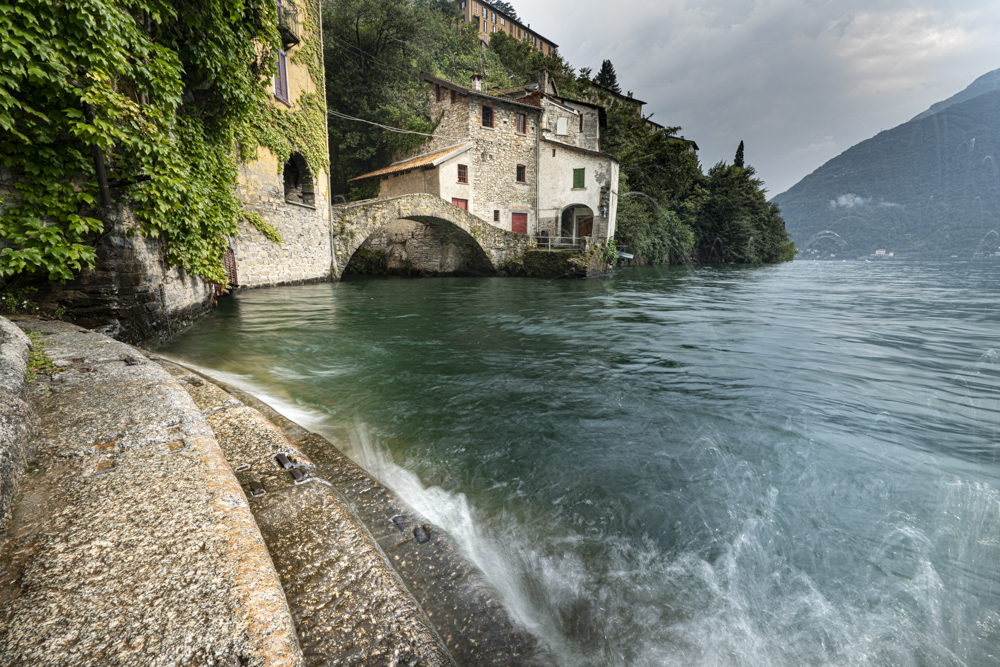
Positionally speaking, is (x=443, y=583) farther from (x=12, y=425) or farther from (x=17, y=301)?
(x=17, y=301)

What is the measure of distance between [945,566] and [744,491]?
95 centimetres

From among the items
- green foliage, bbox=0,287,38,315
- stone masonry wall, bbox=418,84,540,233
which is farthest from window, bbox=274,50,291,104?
stone masonry wall, bbox=418,84,540,233

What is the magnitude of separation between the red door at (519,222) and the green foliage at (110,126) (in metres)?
21.5

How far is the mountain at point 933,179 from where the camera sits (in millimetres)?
39031

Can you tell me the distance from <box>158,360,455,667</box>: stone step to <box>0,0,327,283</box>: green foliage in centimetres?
414

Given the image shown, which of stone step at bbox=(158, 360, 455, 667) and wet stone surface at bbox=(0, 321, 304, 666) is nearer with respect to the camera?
wet stone surface at bbox=(0, 321, 304, 666)

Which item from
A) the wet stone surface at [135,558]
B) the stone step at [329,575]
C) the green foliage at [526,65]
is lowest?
the stone step at [329,575]

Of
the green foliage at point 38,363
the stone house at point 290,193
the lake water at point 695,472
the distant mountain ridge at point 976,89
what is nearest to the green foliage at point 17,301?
the lake water at point 695,472

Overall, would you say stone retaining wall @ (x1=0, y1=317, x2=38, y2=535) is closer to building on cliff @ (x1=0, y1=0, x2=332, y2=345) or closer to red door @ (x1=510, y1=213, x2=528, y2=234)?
building on cliff @ (x1=0, y1=0, x2=332, y2=345)

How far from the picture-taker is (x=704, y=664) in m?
1.77

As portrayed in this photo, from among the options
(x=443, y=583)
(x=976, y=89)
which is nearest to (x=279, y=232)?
(x=443, y=583)

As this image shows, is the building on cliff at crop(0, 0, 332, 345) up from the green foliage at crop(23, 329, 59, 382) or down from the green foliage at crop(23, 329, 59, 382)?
up

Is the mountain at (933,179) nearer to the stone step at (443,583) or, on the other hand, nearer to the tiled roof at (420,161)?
the tiled roof at (420,161)

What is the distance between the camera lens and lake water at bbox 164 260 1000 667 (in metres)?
1.97
